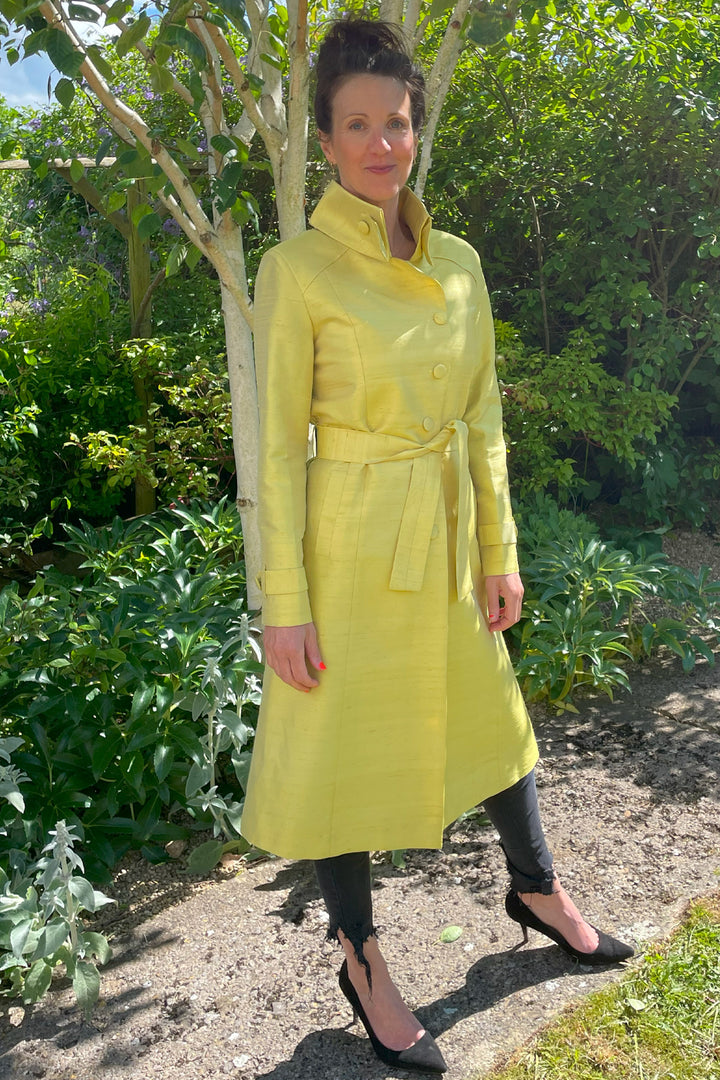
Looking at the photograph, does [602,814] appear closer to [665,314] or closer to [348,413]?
[348,413]

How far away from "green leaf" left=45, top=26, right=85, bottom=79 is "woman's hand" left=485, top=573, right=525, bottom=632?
131 centimetres

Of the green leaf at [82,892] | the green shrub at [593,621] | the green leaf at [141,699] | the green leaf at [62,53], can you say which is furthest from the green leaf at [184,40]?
the green shrub at [593,621]

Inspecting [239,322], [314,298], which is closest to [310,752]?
[314,298]

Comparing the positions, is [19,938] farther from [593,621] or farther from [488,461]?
[593,621]

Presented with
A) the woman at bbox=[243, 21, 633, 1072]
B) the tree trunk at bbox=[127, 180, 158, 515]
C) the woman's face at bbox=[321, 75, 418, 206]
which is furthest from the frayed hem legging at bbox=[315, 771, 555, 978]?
the tree trunk at bbox=[127, 180, 158, 515]

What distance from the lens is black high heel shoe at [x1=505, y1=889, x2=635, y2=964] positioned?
2073 millimetres

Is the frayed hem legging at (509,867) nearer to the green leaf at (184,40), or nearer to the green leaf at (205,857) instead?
the green leaf at (205,857)

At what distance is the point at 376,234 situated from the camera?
174 cm

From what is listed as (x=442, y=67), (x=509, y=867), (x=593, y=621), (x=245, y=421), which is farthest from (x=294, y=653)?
(x=442, y=67)

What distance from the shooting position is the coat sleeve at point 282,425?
171 cm

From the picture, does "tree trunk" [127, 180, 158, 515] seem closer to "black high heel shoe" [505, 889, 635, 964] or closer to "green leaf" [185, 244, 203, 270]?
"green leaf" [185, 244, 203, 270]

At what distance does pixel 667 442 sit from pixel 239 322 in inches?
105

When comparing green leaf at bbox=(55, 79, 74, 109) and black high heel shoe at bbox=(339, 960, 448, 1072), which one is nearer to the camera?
black high heel shoe at bbox=(339, 960, 448, 1072)

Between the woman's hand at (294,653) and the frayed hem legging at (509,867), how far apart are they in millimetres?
354
